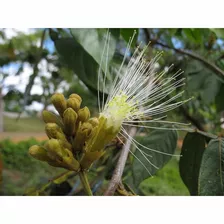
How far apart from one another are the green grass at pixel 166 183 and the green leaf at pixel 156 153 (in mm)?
413

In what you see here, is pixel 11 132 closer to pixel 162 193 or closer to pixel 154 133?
pixel 162 193

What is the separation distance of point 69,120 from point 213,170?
0.70 ft

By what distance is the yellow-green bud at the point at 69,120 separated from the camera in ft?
1.35

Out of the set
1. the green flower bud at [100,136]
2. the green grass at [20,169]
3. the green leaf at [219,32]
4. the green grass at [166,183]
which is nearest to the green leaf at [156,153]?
the green flower bud at [100,136]

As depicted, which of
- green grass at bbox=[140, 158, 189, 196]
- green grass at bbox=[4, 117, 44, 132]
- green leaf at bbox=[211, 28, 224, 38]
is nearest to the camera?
green leaf at bbox=[211, 28, 224, 38]

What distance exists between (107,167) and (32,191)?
0.64 ft

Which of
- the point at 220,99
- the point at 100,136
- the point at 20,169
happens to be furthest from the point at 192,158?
the point at 20,169

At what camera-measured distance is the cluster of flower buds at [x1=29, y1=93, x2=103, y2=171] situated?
A: 39cm

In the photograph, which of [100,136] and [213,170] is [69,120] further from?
[213,170]

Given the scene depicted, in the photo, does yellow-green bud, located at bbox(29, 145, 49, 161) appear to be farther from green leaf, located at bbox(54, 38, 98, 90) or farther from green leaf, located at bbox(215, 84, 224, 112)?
green leaf, located at bbox(215, 84, 224, 112)

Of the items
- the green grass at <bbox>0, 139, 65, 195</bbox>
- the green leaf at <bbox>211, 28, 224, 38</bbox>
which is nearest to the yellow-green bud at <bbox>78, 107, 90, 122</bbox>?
the green leaf at <bbox>211, 28, 224, 38</bbox>

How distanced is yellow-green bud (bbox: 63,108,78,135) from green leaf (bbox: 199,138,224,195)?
0.61 ft

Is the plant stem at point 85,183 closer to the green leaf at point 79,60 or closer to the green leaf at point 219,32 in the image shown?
the green leaf at point 79,60
